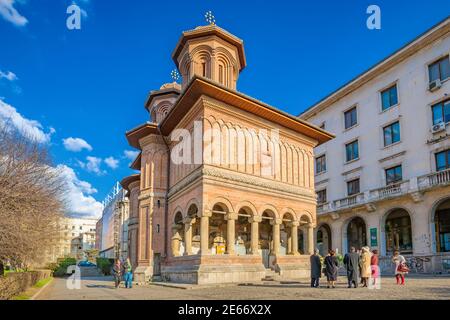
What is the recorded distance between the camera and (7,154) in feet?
48.0

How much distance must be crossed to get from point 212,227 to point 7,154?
42.2 ft

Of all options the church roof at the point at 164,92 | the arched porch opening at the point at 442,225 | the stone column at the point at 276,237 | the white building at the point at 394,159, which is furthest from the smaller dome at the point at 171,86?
the arched porch opening at the point at 442,225

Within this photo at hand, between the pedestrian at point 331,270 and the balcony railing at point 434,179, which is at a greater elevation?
the balcony railing at point 434,179

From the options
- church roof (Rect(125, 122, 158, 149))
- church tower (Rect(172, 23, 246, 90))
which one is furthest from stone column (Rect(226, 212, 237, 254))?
church tower (Rect(172, 23, 246, 90))

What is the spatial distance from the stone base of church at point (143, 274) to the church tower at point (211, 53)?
12.9 meters

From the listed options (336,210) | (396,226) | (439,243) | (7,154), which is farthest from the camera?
(336,210)

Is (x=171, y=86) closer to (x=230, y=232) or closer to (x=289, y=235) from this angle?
(x=289, y=235)

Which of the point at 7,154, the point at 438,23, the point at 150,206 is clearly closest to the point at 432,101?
the point at 438,23

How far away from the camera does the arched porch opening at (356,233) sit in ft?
109

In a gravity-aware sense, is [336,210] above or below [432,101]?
below

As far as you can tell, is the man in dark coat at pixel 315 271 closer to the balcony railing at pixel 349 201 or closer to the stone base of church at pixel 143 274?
the stone base of church at pixel 143 274

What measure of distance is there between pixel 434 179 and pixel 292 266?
11537 mm
